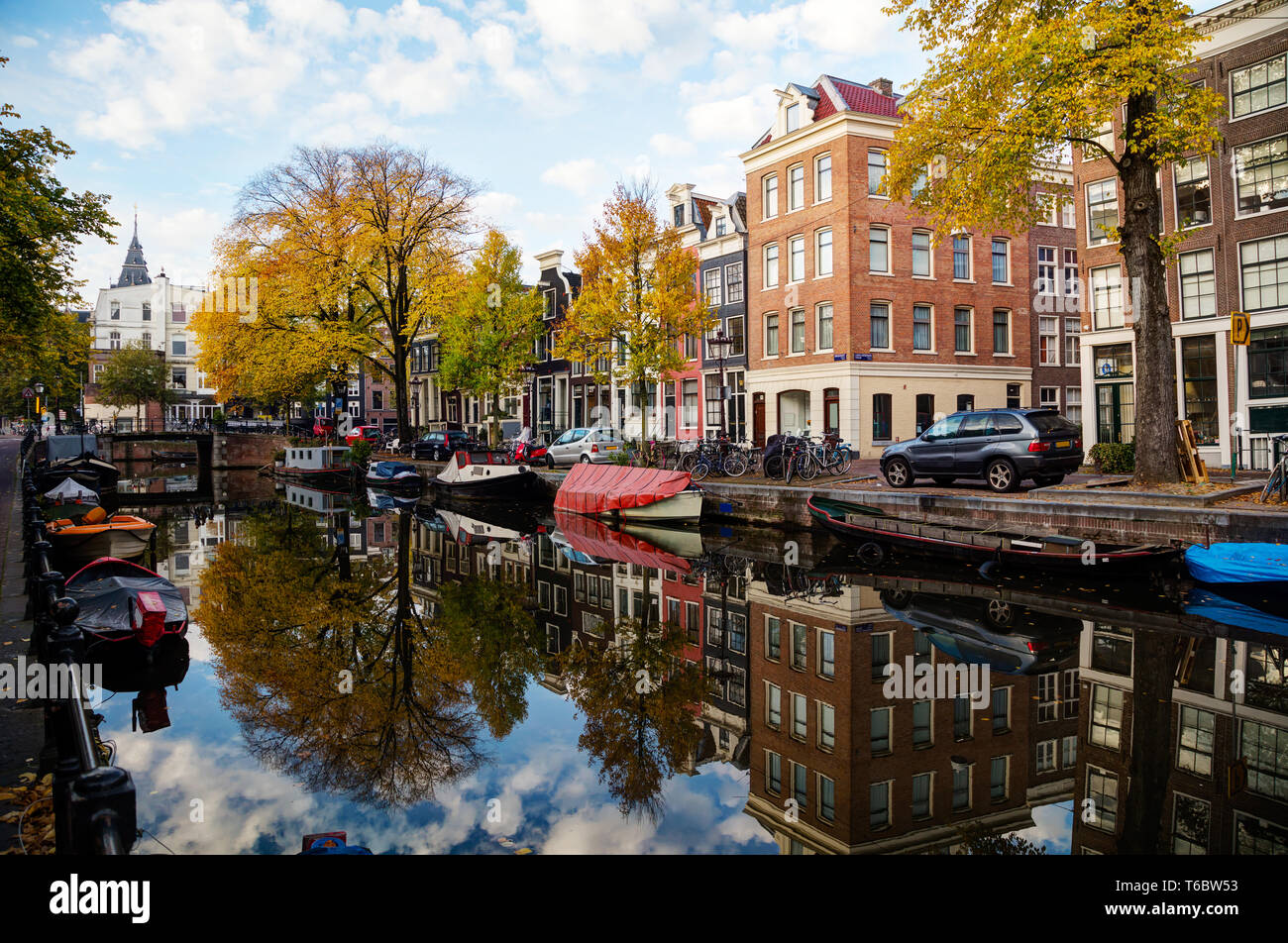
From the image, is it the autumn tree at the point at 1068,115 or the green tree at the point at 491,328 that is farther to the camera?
the green tree at the point at 491,328

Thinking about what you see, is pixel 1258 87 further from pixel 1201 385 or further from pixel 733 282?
pixel 733 282

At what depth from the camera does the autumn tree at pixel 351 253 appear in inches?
1352

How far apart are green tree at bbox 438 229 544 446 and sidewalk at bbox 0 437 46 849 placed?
2659 centimetres

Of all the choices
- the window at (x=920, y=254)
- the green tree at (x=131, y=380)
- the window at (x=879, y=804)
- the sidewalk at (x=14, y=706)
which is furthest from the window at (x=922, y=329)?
the green tree at (x=131, y=380)

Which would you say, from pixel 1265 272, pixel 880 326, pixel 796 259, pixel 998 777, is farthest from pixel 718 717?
pixel 796 259

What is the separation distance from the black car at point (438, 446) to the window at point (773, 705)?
32214mm

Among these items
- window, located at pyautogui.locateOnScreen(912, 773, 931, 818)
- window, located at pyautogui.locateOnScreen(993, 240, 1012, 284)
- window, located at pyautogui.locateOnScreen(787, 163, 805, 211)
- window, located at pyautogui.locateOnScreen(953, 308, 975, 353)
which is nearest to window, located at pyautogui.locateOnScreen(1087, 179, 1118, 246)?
window, located at pyautogui.locateOnScreen(953, 308, 975, 353)

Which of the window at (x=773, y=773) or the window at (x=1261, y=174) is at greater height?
the window at (x=1261, y=174)

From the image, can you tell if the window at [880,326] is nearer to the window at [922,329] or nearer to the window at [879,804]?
the window at [922,329]

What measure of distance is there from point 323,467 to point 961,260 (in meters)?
29.7

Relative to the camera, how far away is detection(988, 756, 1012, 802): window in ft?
19.2

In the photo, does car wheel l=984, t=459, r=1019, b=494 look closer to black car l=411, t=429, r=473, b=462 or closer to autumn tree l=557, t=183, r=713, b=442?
autumn tree l=557, t=183, r=713, b=442
